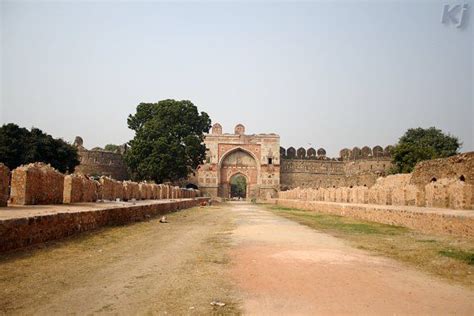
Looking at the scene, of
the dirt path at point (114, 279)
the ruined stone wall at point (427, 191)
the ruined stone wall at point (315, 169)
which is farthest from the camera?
the ruined stone wall at point (315, 169)

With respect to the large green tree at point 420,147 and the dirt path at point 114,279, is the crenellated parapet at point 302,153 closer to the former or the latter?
the large green tree at point 420,147

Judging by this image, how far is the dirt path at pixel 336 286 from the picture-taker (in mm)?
2855

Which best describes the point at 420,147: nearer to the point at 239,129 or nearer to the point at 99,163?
the point at 239,129

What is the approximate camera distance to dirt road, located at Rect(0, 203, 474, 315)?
2846mm

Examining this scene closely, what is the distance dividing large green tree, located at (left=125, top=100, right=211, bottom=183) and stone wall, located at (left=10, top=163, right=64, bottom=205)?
17.7 meters

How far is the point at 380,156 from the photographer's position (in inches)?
1704

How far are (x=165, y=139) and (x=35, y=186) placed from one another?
63.3 ft

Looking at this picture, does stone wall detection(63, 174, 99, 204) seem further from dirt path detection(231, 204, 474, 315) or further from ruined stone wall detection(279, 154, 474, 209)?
ruined stone wall detection(279, 154, 474, 209)

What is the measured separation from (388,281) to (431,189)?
338 inches

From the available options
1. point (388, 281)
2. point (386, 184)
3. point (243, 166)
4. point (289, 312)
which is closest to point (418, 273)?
point (388, 281)

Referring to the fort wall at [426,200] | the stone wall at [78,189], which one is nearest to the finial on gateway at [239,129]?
the fort wall at [426,200]

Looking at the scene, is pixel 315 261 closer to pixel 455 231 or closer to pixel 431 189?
pixel 455 231

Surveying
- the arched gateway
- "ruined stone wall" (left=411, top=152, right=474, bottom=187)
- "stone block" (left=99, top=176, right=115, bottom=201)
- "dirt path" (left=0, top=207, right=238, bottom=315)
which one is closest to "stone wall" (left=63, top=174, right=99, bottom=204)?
"stone block" (left=99, top=176, right=115, bottom=201)

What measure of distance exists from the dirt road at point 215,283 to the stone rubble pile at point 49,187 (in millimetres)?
2827
